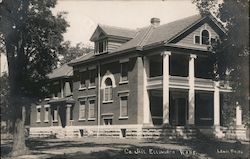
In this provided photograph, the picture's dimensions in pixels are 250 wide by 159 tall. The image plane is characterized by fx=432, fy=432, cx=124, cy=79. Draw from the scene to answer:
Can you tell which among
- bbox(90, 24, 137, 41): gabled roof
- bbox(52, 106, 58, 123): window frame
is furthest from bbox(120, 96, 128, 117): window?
bbox(52, 106, 58, 123): window frame

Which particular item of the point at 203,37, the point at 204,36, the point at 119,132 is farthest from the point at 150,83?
the point at 204,36

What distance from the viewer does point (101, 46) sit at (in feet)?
116

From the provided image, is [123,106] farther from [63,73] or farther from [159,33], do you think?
[63,73]

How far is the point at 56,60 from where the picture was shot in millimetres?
21859

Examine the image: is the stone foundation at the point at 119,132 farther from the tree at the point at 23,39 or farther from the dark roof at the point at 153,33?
the tree at the point at 23,39

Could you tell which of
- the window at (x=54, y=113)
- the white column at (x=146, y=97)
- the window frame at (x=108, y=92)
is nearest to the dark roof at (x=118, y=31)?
the window frame at (x=108, y=92)

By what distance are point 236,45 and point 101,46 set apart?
2117 cm

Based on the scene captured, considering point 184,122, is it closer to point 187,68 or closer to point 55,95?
point 187,68

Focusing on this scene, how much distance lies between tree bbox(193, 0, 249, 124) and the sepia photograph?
42 millimetres

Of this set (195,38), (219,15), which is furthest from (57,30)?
(195,38)

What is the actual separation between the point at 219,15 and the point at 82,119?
23.1 metres

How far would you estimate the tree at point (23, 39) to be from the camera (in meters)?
19.4

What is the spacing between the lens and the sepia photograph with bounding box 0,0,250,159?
17109 mm

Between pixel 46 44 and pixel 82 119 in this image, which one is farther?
pixel 82 119
